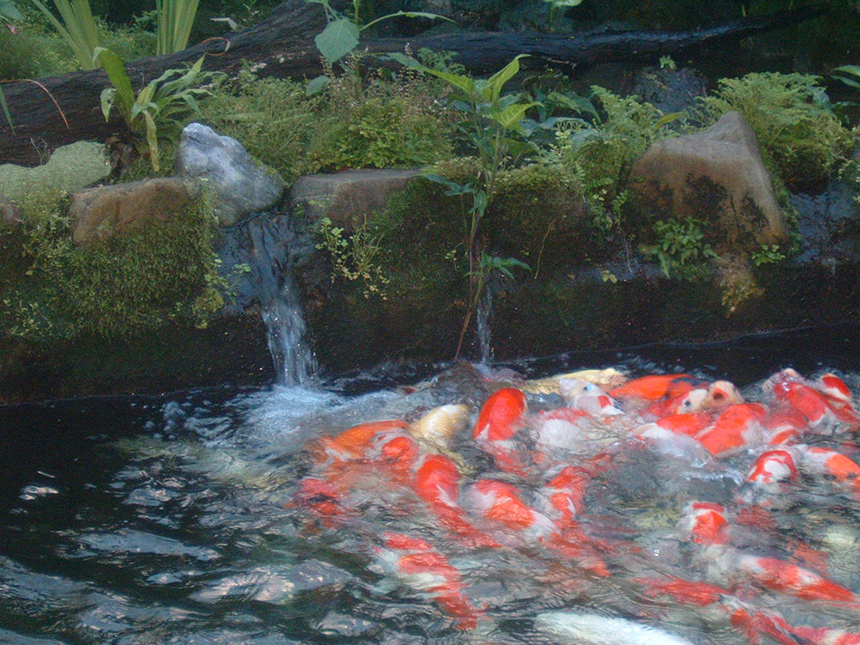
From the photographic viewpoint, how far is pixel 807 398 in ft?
15.4

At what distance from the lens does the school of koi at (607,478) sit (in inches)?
117

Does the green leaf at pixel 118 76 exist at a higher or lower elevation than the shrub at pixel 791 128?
higher

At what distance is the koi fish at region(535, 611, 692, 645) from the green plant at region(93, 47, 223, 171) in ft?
14.8

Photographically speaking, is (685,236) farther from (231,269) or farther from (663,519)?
(231,269)

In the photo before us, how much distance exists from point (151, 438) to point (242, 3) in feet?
27.1

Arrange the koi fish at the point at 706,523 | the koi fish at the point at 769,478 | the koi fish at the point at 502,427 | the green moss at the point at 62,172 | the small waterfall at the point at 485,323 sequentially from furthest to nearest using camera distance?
the small waterfall at the point at 485,323 < the green moss at the point at 62,172 < the koi fish at the point at 502,427 < the koi fish at the point at 769,478 < the koi fish at the point at 706,523

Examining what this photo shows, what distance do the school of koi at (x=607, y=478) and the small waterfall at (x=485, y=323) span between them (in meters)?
0.66

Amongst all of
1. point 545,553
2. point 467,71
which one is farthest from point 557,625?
point 467,71

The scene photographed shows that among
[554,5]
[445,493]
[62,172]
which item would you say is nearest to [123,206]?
[62,172]

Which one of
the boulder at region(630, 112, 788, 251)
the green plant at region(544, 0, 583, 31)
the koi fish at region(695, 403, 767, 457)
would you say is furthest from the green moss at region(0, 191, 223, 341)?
the green plant at region(544, 0, 583, 31)

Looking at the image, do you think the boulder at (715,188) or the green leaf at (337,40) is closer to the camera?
the boulder at (715,188)

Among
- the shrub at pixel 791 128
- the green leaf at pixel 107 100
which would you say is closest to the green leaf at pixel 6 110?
the green leaf at pixel 107 100

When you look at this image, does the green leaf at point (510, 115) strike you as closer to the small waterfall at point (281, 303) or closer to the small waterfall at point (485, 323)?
the small waterfall at point (485, 323)

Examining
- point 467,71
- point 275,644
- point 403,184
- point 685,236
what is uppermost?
point 467,71
